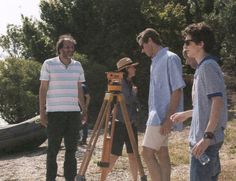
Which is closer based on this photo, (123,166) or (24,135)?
(123,166)

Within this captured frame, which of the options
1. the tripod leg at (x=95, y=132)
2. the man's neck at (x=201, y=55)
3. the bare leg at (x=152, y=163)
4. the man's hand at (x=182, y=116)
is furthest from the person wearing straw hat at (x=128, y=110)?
the man's neck at (x=201, y=55)

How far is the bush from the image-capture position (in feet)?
52.5

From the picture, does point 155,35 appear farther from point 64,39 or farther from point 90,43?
point 90,43

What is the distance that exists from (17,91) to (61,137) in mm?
9594

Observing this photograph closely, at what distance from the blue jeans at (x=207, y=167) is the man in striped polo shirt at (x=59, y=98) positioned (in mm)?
2999

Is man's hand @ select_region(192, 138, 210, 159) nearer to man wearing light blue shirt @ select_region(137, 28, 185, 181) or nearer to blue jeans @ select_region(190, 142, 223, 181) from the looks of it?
blue jeans @ select_region(190, 142, 223, 181)

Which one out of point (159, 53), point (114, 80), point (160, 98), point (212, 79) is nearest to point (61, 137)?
point (114, 80)

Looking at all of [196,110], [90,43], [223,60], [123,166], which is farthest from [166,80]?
[223,60]

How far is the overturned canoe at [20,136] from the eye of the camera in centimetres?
1111

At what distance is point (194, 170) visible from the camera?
3928 millimetres

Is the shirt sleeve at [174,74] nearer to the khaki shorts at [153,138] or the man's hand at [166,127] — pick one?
the man's hand at [166,127]

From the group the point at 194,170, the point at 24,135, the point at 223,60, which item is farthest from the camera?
the point at 223,60

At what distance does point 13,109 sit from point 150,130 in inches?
449

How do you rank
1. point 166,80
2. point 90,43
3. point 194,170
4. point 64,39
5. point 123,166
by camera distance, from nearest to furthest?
point 194,170, point 166,80, point 64,39, point 123,166, point 90,43
